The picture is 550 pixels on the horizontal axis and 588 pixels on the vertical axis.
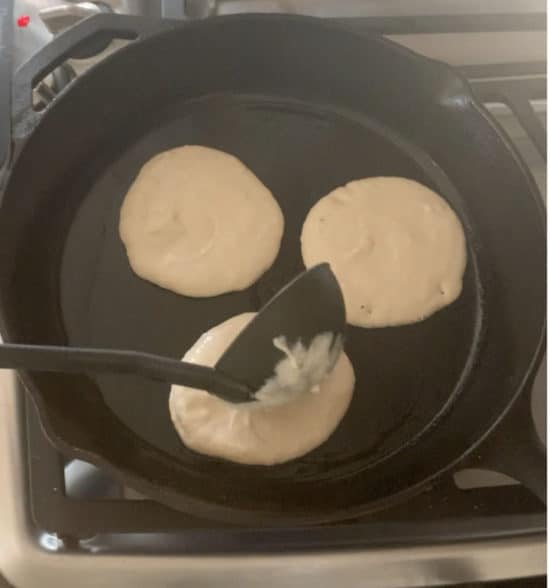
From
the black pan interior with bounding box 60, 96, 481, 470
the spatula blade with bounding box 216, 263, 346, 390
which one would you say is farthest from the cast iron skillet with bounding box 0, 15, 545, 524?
the spatula blade with bounding box 216, 263, 346, 390

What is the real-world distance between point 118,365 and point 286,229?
1.00 ft

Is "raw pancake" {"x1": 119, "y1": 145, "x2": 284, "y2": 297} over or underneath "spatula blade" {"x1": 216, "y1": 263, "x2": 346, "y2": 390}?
over

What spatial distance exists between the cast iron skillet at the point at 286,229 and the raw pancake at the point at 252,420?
2cm

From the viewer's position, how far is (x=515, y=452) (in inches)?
25.7

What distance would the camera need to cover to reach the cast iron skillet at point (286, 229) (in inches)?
29.3

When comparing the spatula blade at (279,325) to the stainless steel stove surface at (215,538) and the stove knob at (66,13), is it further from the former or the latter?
the stove knob at (66,13)

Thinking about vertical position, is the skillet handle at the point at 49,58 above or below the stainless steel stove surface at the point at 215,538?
above

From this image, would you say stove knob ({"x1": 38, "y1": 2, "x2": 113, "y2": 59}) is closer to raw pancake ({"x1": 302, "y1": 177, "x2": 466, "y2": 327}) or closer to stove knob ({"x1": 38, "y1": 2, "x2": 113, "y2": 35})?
stove knob ({"x1": 38, "y1": 2, "x2": 113, "y2": 35})

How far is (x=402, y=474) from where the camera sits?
0.75 metres

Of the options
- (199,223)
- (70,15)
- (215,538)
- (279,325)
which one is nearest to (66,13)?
(70,15)

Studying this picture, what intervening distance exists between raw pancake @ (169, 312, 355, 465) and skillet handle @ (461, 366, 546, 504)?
151mm

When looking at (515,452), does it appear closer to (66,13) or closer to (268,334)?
(268,334)

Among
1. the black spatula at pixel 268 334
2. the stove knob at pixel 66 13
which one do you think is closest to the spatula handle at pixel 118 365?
the black spatula at pixel 268 334

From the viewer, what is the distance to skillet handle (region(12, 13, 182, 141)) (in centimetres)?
73
